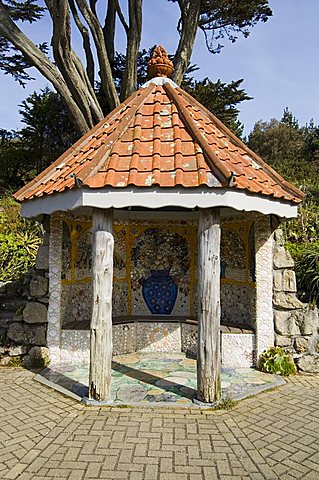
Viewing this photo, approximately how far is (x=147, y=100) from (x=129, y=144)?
116 centimetres

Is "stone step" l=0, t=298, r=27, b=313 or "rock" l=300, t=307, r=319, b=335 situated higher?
"stone step" l=0, t=298, r=27, b=313

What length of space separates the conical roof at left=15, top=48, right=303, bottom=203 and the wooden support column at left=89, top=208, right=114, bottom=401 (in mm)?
521

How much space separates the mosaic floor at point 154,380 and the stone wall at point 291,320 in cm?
60

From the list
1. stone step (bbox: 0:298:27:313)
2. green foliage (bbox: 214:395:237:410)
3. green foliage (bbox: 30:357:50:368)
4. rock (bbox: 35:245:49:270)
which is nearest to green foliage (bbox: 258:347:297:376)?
green foliage (bbox: 214:395:237:410)

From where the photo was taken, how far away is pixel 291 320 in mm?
5312

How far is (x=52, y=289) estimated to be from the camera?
17.8 feet

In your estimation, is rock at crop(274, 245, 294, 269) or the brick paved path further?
rock at crop(274, 245, 294, 269)

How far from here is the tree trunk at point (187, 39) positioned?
10.2 metres

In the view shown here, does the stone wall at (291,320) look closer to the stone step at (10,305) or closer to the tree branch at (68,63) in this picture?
the stone step at (10,305)

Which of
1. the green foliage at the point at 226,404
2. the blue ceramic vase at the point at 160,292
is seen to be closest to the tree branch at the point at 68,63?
the blue ceramic vase at the point at 160,292

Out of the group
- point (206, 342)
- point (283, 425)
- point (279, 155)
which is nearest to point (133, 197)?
point (206, 342)

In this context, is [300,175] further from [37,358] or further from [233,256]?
[37,358]

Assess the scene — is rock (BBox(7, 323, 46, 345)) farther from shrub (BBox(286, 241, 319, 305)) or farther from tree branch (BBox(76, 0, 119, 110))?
tree branch (BBox(76, 0, 119, 110))

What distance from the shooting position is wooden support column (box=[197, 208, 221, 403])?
4.03 meters
